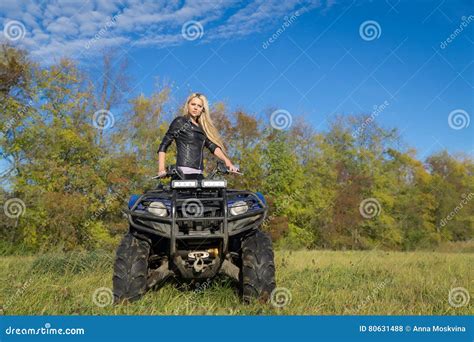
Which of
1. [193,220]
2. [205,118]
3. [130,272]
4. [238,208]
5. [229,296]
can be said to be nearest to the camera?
[193,220]

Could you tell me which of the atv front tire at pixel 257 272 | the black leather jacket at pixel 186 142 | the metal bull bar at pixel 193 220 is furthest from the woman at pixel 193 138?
the atv front tire at pixel 257 272

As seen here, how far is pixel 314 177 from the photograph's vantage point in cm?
2969

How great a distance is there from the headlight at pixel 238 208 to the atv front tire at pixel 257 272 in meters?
0.41

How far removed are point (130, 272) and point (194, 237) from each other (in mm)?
802

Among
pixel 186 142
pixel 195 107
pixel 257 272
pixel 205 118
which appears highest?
pixel 195 107

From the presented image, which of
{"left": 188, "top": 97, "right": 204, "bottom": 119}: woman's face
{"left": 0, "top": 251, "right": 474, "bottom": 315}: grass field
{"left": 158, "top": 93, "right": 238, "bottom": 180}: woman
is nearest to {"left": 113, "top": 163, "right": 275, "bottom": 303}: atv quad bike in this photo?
{"left": 0, "top": 251, "right": 474, "bottom": 315}: grass field

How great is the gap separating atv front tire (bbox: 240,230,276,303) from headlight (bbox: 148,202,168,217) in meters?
0.96

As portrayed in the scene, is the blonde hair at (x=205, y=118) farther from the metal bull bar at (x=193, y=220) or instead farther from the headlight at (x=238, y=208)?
the metal bull bar at (x=193, y=220)

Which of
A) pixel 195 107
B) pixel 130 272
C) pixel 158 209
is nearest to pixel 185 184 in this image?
pixel 158 209

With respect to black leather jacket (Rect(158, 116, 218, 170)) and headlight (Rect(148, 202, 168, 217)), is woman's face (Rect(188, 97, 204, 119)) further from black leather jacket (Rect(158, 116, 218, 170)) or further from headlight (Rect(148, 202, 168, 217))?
headlight (Rect(148, 202, 168, 217))

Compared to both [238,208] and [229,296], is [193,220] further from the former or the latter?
[229,296]

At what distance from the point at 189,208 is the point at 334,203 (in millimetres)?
25692

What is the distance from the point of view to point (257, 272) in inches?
179

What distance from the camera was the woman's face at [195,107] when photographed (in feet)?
18.3
